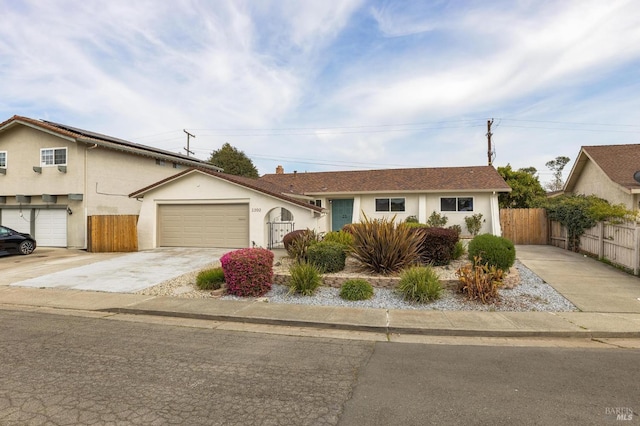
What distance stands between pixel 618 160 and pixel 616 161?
0.63 ft

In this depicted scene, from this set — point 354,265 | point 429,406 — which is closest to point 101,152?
point 354,265

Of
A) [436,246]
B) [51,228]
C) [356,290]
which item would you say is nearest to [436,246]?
[436,246]

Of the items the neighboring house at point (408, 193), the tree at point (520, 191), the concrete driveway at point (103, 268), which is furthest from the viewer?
the tree at point (520, 191)

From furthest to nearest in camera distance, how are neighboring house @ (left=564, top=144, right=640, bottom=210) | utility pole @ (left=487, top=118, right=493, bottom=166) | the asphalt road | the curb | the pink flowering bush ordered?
utility pole @ (left=487, top=118, right=493, bottom=166) → neighboring house @ (left=564, top=144, right=640, bottom=210) → the pink flowering bush → the curb → the asphalt road

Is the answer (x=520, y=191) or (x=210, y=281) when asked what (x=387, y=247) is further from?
(x=520, y=191)

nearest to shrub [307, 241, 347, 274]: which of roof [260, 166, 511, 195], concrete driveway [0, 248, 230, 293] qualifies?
concrete driveway [0, 248, 230, 293]

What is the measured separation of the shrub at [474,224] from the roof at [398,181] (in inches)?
61.7

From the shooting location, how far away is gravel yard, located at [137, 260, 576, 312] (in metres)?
7.41

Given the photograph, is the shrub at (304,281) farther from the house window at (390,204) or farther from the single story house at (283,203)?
the house window at (390,204)

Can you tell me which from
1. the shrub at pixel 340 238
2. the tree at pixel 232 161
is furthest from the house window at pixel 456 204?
the tree at pixel 232 161

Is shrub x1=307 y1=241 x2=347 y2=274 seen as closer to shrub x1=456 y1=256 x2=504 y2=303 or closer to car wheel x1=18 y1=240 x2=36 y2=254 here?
shrub x1=456 y1=256 x2=504 y2=303

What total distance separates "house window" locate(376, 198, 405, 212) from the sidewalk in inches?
491

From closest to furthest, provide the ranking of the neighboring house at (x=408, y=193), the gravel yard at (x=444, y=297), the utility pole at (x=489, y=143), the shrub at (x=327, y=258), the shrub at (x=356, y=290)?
the gravel yard at (x=444, y=297), the shrub at (x=356, y=290), the shrub at (x=327, y=258), the neighboring house at (x=408, y=193), the utility pole at (x=489, y=143)

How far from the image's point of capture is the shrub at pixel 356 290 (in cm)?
807
